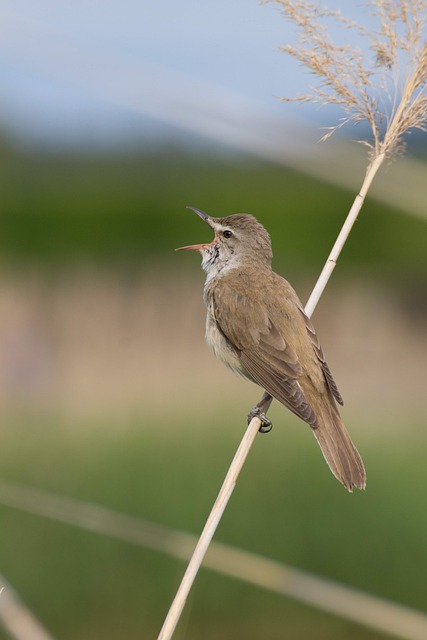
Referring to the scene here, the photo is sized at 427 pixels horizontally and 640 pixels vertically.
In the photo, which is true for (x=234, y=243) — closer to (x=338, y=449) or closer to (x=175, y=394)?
(x=338, y=449)

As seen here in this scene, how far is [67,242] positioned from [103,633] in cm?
494

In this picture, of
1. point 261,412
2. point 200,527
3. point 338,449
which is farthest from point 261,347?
point 200,527

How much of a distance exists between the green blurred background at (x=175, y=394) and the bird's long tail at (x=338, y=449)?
Answer: 2.32 feet

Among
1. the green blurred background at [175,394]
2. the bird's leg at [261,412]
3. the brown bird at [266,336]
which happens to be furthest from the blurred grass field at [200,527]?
the bird's leg at [261,412]

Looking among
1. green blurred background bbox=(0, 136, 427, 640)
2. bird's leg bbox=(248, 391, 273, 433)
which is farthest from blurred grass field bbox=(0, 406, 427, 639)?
bird's leg bbox=(248, 391, 273, 433)

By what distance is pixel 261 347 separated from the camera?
400 cm

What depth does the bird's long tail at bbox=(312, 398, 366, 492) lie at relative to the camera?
11.3 ft

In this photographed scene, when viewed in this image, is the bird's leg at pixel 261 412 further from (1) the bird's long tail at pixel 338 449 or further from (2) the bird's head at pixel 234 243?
(2) the bird's head at pixel 234 243

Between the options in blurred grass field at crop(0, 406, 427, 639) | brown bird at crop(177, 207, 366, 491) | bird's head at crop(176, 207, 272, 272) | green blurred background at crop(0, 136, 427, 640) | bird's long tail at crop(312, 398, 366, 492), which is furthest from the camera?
green blurred background at crop(0, 136, 427, 640)

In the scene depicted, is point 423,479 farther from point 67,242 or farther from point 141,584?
point 67,242

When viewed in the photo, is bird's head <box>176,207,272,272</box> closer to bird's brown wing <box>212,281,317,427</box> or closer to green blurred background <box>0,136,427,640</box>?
bird's brown wing <box>212,281,317,427</box>

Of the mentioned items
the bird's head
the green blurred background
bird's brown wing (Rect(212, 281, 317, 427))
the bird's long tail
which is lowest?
the green blurred background

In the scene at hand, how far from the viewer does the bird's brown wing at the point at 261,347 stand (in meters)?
3.75

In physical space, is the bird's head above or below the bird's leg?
above
